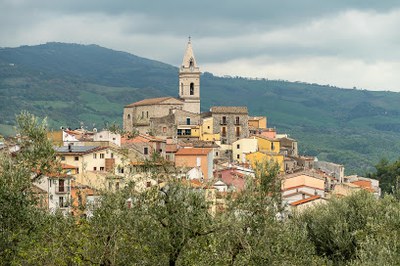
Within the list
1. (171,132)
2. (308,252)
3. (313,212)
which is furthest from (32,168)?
(171,132)

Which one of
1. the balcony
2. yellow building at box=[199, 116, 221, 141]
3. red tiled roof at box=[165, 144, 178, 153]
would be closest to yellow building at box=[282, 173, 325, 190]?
red tiled roof at box=[165, 144, 178, 153]

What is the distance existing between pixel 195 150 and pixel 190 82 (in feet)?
176

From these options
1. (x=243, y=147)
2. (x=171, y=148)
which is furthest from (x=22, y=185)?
(x=243, y=147)

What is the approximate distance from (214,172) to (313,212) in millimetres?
26327

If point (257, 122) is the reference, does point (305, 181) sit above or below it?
below

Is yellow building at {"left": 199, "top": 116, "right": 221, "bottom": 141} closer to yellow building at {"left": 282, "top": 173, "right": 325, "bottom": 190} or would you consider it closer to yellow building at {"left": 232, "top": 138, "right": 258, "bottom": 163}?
yellow building at {"left": 232, "top": 138, "right": 258, "bottom": 163}

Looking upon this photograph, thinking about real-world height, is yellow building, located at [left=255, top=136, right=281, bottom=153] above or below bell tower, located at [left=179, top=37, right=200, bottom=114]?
below

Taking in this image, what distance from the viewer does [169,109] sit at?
113m

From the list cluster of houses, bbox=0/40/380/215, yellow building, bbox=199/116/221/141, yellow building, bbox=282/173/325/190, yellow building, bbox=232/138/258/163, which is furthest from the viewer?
yellow building, bbox=199/116/221/141

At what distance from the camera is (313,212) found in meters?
52.3

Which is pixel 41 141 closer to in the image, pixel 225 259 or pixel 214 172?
pixel 225 259

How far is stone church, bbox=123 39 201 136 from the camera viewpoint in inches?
4038

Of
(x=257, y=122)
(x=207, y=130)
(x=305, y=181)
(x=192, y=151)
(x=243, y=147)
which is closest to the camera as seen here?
(x=305, y=181)

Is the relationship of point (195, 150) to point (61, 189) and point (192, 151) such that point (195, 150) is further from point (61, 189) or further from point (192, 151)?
point (61, 189)
